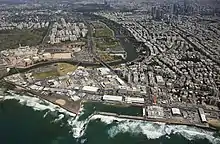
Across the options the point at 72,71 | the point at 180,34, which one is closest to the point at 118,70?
the point at 72,71

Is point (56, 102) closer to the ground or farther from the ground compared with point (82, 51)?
closer to the ground

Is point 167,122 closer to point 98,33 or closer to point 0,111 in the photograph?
point 0,111

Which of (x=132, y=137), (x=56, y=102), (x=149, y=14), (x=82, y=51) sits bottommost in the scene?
(x=132, y=137)

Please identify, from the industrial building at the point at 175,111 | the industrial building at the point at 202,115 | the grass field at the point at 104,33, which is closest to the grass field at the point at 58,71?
the industrial building at the point at 175,111

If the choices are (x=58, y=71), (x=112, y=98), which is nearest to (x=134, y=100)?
(x=112, y=98)

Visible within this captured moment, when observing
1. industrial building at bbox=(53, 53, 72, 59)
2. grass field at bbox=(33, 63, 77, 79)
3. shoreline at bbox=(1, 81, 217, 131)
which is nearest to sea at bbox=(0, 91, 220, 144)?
shoreline at bbox=(1, 81, 217, 131)

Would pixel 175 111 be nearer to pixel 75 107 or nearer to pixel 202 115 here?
pixel 202 115
